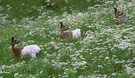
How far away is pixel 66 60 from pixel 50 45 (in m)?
2.84

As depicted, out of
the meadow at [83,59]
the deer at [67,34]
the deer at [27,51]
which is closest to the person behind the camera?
the meadow at [83,59]

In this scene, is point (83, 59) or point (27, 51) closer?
point (83, 59)

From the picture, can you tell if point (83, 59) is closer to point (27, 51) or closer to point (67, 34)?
point (27, 51)

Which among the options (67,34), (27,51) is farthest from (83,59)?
(67,34)

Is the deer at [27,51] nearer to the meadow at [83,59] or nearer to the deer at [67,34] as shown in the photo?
the meadow at [83,59]

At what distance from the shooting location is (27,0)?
39000mm

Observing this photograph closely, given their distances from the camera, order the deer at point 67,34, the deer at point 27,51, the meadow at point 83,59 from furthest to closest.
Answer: the deer at point 67,34 → the deer at point 27,51 → the meadow at point 83,59

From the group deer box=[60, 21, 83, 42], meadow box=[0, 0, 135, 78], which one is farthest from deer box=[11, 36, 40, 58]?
deer box=[60, 21, 83, 42]

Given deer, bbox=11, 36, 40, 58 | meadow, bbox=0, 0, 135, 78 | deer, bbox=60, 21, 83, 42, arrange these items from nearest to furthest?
meadow, bbox=0, 0, 135, 78
deer, bbox=11, 36, 40, 58
deer, bbox=60, 21, 83, 42

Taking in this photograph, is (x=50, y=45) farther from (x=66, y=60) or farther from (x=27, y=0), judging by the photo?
(x=27, y=0)

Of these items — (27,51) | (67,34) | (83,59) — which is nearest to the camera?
(83,59)

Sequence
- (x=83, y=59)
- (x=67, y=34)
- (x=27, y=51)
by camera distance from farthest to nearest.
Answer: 1. (x=67, y=34)
2. (x=27, y=51)
3. (x=83, y=59)

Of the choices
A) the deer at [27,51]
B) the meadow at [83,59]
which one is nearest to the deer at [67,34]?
the meadow at [83,59]

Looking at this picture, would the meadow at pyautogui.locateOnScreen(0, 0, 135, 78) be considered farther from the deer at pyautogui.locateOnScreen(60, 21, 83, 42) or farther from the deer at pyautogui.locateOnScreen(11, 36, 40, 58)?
the deer at pyautogui.locateOnScreen(60, 21, 83, 42)
